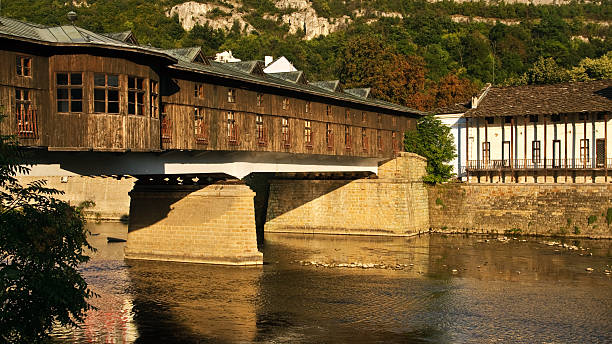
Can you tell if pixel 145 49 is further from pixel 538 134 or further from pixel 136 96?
pixel 538 134

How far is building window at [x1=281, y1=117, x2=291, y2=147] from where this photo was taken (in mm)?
40862

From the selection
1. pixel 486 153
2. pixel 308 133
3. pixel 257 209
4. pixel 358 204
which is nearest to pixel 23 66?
pixel 308 133

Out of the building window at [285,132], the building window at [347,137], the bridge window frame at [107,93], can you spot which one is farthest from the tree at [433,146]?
the bridge window frame at [107,93]

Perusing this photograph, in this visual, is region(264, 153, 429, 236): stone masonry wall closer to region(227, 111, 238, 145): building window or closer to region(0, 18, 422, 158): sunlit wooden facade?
region(0, 18, 422, 158): sunlit wooden facade

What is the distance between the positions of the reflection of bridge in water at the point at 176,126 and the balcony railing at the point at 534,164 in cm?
861

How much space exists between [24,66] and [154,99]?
5393mm

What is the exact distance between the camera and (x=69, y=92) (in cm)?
2636

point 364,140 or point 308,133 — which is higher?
point 308,133

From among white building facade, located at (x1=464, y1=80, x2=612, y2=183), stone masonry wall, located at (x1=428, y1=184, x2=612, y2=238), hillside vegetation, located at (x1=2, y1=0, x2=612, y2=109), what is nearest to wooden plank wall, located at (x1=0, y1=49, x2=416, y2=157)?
stone masonry wall, located at (x1=428, y1=184, x2=612, y2=238)

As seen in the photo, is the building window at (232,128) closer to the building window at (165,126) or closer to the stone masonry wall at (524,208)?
the building window at (165,126)

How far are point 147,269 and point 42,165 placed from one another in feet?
33.6

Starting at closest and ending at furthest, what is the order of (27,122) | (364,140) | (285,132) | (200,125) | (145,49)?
(27,122)
(145,49)
(200,125)
(285,132)
(364,140)

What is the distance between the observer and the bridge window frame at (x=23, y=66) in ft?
82.3

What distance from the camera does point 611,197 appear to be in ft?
160
